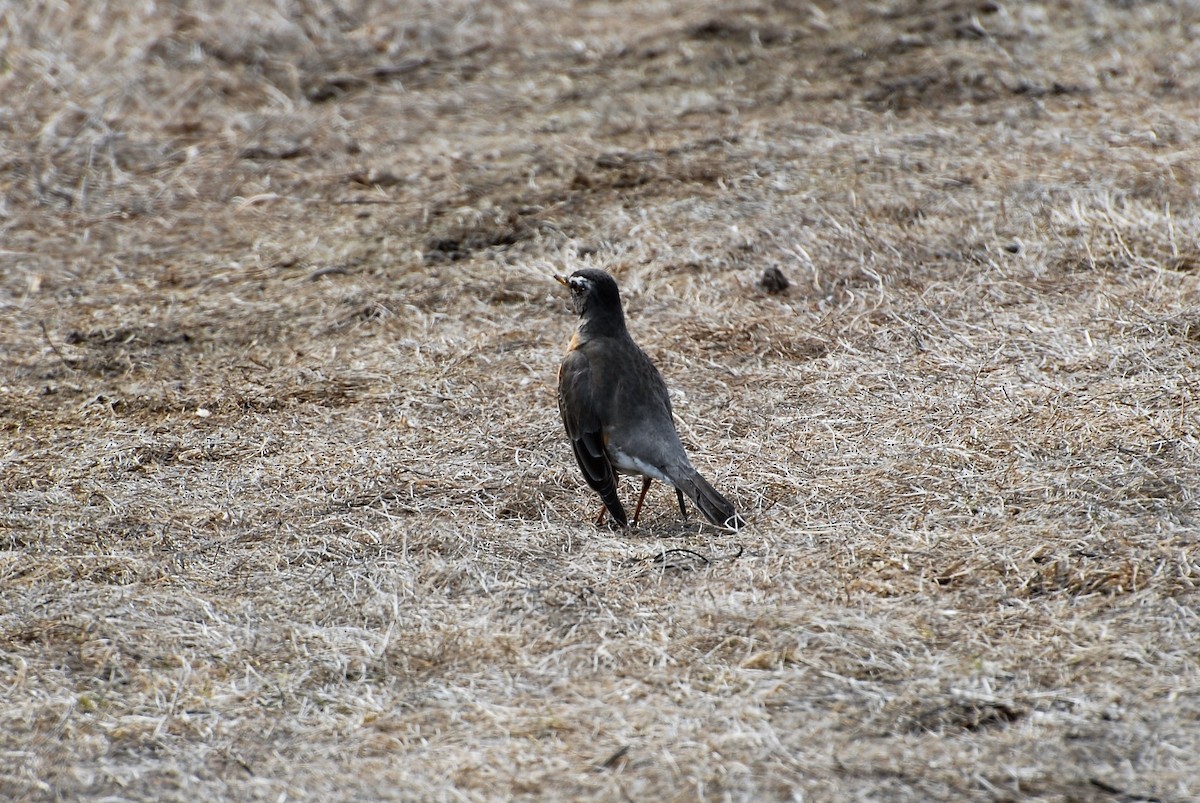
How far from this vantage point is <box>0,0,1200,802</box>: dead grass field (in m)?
4.33

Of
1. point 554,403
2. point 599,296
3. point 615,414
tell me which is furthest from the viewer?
point 554,403

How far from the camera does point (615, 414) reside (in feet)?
20.6

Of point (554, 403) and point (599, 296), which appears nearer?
point (599, 296)

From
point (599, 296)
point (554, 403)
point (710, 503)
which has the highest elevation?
point (599, 296)

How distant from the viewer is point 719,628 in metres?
4.83

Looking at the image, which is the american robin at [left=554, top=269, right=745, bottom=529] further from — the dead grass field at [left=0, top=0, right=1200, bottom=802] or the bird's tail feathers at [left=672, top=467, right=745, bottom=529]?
the dead grass field at [left=0, top=0, right=1200, bottom=802]

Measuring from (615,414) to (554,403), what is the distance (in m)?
1.12

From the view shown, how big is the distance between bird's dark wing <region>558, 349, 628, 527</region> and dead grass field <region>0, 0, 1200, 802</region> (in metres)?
0.20

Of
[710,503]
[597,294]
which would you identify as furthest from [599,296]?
[710,503]

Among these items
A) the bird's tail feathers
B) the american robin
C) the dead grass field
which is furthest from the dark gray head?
the bird's tail feathers

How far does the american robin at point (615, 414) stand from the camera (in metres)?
6.01

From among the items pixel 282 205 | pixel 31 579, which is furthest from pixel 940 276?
pixel 31 579

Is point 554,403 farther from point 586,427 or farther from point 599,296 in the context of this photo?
point 586,427

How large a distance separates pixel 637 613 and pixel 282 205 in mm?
6268
